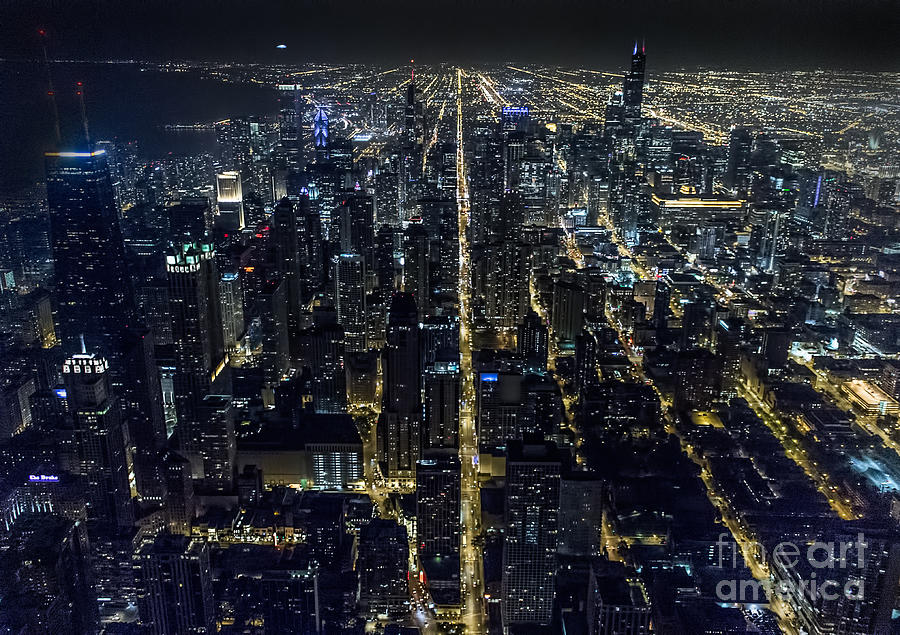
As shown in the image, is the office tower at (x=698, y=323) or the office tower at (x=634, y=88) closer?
the office tower at (x=634, y=88)

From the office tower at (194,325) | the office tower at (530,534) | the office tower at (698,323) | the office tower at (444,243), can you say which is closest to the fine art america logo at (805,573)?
the office tower at (530,534)

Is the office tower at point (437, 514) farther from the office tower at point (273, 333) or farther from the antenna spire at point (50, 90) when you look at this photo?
the antenna spire at point (50, 90)

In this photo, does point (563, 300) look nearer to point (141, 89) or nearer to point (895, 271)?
point (895, 271)

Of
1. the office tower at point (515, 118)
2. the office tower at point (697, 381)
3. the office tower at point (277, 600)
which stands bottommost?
the office tower at point (277, 600)

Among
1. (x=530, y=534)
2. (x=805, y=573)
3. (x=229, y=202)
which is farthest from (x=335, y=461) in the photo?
(x=229, y=202)

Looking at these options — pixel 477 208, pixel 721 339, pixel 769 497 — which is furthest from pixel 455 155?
pixel 769 497

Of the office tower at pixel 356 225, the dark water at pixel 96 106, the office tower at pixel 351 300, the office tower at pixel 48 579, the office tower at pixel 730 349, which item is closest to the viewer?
the office tower at pixel 48 579
